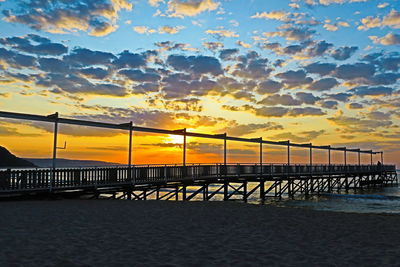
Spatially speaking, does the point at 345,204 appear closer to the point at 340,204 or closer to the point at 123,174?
the point at 340,204

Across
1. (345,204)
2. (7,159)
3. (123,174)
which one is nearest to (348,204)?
(345,204)

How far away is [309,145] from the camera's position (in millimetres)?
39000

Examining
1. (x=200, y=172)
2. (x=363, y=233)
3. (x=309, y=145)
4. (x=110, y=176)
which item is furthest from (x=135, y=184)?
(x=309, y=145)

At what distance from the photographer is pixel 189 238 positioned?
26.7ft

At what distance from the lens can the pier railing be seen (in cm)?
1506

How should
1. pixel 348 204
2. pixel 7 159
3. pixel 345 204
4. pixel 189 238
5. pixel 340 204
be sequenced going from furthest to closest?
pixel 7 159
pixel 348 204
pixel 345 204
pixel 340 204
pixel 189 238

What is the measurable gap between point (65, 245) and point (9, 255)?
1.13 meters

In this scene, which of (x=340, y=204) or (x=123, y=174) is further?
(x=340, y=204)

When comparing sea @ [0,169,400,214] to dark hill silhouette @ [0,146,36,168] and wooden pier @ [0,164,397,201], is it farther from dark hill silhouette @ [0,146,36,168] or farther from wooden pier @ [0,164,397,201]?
dark hill silhouette @ [0,146,36,168]

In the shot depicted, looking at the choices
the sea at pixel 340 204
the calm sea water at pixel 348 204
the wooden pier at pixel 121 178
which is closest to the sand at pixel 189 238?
the wooden pier at pixel 121 178

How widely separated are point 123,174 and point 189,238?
1182 cm

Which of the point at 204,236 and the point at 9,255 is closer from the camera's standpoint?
the point at 9,255

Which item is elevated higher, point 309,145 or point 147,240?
point 309,145

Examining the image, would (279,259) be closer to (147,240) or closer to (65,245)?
(147,240)
